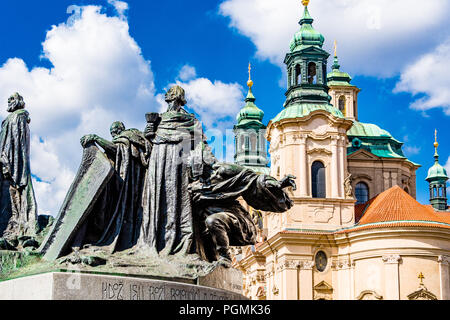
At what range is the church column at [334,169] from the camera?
166 feet

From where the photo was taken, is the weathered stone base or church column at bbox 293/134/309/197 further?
church column at bbox 293/134/309/197

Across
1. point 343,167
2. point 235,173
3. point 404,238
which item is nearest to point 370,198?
point 343,167

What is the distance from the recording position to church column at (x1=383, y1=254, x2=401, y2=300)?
145 ft

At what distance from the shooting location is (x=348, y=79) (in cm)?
6612

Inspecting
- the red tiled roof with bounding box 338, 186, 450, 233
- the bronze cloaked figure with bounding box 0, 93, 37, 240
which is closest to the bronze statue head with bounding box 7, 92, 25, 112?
the bronze cloaked figure with bounding box 0, 93, 37, 240

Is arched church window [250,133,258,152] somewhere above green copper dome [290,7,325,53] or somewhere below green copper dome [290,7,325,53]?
Answer: below

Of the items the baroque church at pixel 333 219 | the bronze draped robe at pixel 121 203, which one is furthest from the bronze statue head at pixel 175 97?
the baroque church at pixel 333 219

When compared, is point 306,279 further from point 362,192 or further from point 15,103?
point 15,103

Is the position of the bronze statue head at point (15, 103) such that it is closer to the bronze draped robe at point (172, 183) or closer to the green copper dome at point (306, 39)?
the bronze draped robe at point (172, 183)

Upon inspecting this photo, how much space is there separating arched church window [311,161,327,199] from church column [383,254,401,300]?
7.33 meters

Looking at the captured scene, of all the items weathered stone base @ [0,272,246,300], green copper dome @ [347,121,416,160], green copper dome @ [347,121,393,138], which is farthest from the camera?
green copper dome @ [347,121,393,138]

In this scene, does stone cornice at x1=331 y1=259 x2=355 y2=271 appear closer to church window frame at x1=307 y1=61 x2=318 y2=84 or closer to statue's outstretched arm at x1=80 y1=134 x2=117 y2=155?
church window frame at x1=307 y1=61 x2=318 y2=84

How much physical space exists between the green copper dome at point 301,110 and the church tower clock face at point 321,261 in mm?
9147
